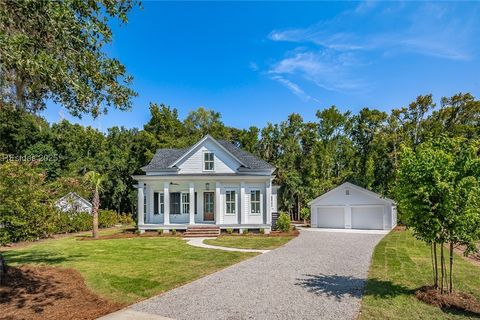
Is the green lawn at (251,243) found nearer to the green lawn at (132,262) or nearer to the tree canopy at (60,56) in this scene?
the green lawn at (132,262)

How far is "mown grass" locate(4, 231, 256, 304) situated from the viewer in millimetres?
8000

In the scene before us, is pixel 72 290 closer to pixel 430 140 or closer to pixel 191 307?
pixel 191 307

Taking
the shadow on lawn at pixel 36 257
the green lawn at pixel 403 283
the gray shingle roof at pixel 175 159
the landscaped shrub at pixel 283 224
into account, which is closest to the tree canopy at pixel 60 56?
the shadow on lawn at pixel 36 257

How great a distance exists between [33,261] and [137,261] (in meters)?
3.86

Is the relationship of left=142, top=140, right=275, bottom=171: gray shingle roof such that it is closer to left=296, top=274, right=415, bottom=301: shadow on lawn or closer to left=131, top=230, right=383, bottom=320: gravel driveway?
left=131, top=230, right=383, bottom=320: gravel driveway

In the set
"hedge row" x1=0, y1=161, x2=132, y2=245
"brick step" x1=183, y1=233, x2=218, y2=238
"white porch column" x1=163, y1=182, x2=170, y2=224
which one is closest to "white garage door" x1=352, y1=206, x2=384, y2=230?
"brick step" x1=183, y1=233, x2=218, y2=238

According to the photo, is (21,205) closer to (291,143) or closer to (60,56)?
(60,56)

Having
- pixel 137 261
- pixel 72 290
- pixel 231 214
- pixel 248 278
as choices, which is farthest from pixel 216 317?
Result: pixel 231 214

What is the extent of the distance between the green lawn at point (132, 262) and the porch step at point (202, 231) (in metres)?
3.51

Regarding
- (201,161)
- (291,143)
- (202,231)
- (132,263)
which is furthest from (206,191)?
(291,143)

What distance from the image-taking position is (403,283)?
27.5ft

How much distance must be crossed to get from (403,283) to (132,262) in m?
8.65

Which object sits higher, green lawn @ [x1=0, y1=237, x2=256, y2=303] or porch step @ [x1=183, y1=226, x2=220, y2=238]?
green lawn @ [x1=0, y1=237, x2=256, y2=303]

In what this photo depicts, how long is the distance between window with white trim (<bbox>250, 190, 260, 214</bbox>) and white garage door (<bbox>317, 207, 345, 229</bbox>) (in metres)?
8.19
